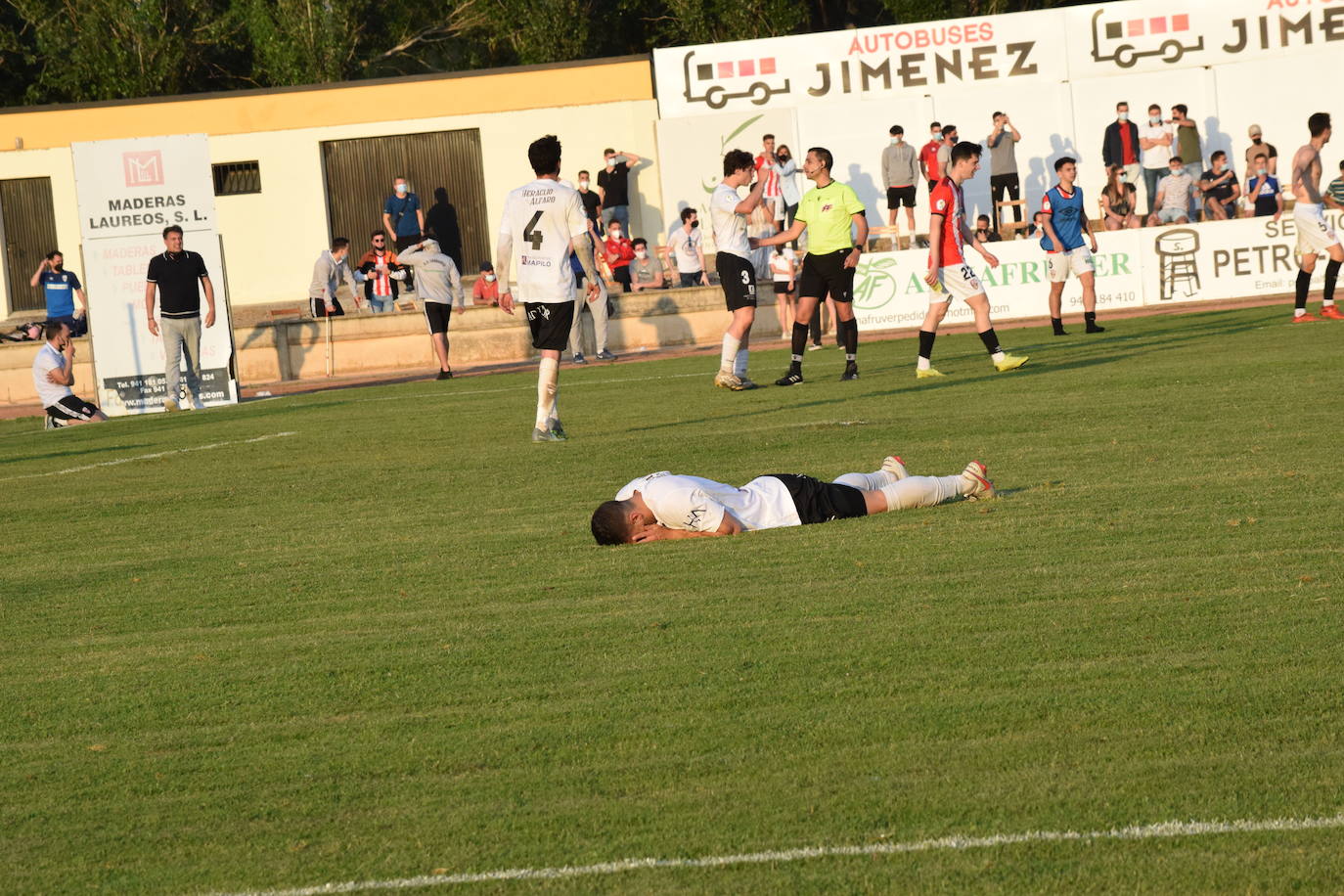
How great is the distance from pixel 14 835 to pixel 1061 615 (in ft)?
11.6

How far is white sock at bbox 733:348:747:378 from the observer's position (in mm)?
16375

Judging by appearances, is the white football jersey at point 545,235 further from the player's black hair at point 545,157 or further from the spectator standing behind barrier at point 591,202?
the spectator standing behind barrier at point 591,202

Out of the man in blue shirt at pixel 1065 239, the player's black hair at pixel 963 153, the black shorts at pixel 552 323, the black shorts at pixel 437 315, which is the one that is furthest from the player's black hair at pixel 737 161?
the black shorts at pixel 437 315

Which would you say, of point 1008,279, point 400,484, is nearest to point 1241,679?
point 400,484

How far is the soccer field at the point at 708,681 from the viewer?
13.6ft

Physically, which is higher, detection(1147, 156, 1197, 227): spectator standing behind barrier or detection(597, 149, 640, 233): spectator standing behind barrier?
detection(597, 149, 640, 233): spectator standing behind barrier

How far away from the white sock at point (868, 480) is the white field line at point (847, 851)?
182 inches

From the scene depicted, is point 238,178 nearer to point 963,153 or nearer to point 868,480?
point 963,153

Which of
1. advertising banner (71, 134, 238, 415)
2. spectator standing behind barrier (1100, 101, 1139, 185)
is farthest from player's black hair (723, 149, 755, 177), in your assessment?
spectator standing behind barrier (1100, 101, 1139, 185)

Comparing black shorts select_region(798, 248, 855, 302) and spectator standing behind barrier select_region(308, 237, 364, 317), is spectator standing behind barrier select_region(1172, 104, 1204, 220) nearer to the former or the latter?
spectator standing behind barrier select_region(308, 237, 364, 317)

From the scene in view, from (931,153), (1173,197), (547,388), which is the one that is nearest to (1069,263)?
(1173,197)

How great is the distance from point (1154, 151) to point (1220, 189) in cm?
140

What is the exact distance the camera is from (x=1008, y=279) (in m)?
25.3

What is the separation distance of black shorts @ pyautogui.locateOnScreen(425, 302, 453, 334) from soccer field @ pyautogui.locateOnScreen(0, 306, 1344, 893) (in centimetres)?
1149
